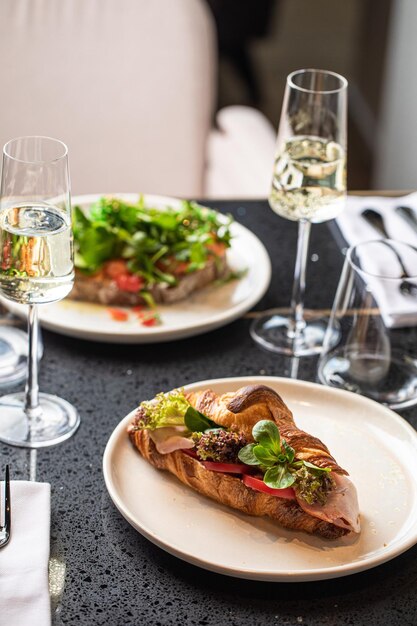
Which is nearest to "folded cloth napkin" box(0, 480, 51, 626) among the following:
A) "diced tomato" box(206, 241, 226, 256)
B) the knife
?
"diced tomato" box(206, 241, 226, 256)

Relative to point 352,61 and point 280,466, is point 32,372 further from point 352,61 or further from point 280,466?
point 352,61

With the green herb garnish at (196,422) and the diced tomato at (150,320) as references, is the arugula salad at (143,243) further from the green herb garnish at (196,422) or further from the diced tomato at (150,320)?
the green herb garnish at (196,422)

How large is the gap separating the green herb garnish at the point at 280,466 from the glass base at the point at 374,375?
0.37 meters

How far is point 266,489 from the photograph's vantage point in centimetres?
121

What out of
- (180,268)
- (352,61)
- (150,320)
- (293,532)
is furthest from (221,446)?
(352,61)

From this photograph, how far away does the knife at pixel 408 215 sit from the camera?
2.01 metres

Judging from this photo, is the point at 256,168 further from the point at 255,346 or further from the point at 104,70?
the point at 255,346

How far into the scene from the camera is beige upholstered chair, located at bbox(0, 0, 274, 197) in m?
2.70

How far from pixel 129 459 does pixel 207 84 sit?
1.73 meters

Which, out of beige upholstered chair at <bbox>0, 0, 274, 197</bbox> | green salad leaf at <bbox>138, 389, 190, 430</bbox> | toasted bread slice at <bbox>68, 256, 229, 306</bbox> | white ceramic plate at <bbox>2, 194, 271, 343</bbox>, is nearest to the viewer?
green salad leaf at <bbox>138, 389, 190, 430</bbox>

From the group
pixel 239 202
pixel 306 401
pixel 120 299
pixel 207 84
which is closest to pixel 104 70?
pixel 207 84

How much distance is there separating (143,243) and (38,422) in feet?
1.54

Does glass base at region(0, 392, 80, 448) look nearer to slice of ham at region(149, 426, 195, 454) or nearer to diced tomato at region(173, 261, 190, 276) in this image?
slice of ham at region(149, 426, 195, 454)

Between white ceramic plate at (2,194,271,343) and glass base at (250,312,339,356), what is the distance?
44 millimetres
